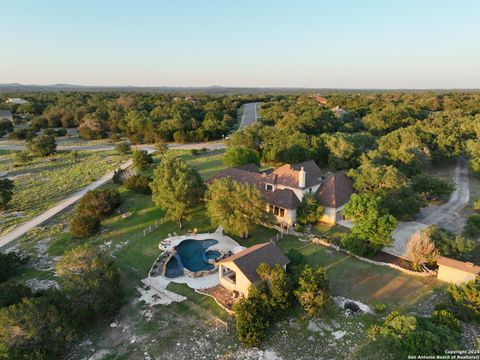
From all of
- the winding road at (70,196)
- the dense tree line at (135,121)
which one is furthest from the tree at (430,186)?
the dense tree line at (135,121)

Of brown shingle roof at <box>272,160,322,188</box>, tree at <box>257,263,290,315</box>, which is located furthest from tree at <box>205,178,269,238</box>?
tree at <box>257,263,290,315</box>

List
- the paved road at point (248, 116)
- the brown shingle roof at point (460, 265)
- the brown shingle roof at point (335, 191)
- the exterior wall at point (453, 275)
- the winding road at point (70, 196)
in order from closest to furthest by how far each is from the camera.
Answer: the brown shingle roof at point (460, 265) → the exterior wall at point (453, 275) → the winding road at point (70, 196) → the brown shingle roof at point (335, 191) → the paved road at point (248, 116)

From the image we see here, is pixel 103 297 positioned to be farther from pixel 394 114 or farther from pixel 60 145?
pixel 394 114

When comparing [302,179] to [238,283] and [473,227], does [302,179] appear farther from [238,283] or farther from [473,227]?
[473,227]

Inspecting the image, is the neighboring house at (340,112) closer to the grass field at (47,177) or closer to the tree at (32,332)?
the grass field at (47,177)

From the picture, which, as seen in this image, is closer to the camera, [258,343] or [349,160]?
[258,343]

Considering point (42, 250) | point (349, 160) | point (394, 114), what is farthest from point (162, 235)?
point (394, 114)
